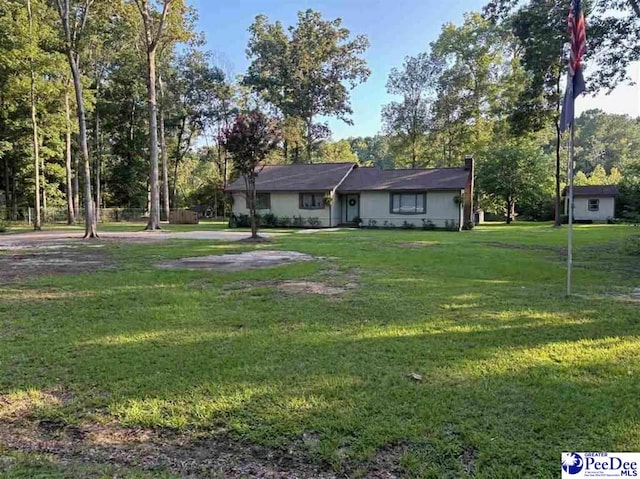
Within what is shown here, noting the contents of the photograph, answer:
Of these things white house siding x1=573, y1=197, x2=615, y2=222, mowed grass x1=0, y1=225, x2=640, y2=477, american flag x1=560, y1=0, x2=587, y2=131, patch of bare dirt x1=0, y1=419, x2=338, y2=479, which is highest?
american flag x1=560, y1=0, x2=587, y2=131

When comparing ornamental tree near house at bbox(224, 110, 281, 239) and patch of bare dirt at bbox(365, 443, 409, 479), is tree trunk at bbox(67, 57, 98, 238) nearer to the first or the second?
ornamental tree near house at bbox(224, 110, 281, 239)

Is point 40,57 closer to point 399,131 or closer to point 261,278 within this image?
point 261,278

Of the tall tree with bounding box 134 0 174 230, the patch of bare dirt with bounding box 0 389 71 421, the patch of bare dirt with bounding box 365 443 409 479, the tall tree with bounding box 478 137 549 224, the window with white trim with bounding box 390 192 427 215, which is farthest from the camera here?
the tall tree with bounding box 478 137 549 224

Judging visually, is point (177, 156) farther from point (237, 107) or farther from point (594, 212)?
point (594, 212)

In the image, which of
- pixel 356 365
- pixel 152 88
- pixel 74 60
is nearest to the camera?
pixel 356 365

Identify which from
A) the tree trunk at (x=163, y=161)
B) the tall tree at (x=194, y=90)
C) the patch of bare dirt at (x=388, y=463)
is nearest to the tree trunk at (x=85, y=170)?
the tree trunk at (x=163, y=161)

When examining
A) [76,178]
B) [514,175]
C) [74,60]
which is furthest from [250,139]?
[76,178]

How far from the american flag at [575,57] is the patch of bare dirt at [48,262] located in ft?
30.8

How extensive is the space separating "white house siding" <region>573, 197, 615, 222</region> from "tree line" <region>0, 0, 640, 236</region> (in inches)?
99.1

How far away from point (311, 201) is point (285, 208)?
5.66 ft

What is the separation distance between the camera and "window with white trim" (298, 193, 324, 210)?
28109 mm

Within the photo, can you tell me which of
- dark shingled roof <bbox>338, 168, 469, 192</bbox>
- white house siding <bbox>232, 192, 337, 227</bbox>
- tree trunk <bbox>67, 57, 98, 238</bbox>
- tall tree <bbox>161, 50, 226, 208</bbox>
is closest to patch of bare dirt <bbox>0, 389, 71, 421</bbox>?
tree trunk <bbox>67, 57, 98, 238</bbox>

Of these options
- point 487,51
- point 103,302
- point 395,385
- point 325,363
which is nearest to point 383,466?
point 395,385
